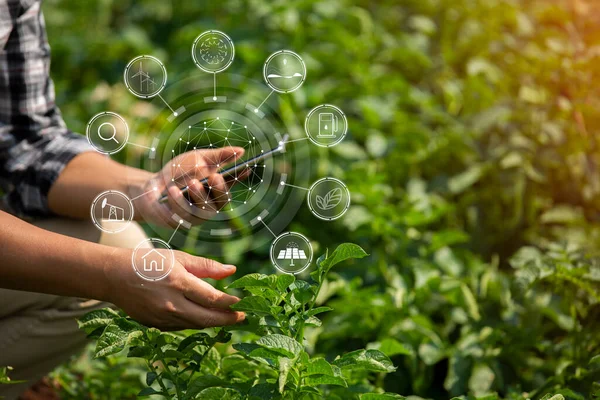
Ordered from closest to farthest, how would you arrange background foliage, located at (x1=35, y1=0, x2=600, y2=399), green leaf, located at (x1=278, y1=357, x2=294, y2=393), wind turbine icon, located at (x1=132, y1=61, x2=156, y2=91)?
green leaf, located at (x1=278, y1=357, x2=294, y2=393), wind turbine icon, located at (x1=132, y1=61, x2=156, y2=91), background foliage, located at (x1=35, y1=0, x2=600, y2=399)

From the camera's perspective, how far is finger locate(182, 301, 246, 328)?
114cm

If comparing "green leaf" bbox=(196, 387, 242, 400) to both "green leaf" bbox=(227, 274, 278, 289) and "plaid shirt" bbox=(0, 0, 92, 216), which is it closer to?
"green leaf" bbox=(227, 274, 278, 289)

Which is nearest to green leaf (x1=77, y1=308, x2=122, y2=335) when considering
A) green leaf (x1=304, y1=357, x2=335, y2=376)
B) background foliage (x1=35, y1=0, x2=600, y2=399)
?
green leaf (x1=304, y1=357, x2=335, y2=376)

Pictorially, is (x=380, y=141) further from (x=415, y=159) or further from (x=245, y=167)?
(x=245, y=167)

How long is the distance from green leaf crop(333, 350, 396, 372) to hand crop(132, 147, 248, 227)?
376 millimetres

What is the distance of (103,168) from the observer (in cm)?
160

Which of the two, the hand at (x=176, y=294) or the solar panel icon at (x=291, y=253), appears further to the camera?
the solar panel icon at (x=291, y=253)

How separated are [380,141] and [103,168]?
106 centimetres

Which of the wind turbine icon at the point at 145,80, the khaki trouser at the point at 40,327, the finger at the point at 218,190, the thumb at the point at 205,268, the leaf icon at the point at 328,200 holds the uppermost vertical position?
the wind turbine icon at the point at 145,80

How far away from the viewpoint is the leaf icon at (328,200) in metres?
1.44

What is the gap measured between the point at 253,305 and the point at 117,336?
23 cm

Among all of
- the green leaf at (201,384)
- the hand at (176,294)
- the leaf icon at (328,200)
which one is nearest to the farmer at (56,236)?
the hand at (176,294)

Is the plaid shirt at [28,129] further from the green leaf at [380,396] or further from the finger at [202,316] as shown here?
the green leaf at [380,396]

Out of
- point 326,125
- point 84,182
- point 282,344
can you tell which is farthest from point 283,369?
point 84,182
